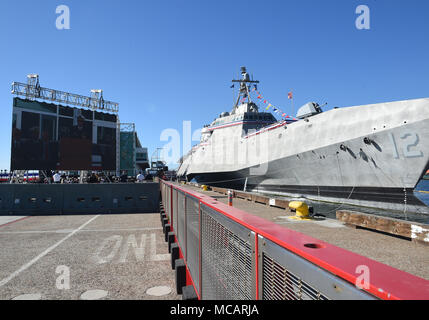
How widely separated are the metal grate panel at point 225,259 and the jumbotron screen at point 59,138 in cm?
3402

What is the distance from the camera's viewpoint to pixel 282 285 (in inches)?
54.7

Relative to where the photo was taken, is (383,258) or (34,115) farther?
(34,115)

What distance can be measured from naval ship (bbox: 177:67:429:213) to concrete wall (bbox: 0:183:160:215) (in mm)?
9478

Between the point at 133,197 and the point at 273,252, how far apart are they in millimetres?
14735

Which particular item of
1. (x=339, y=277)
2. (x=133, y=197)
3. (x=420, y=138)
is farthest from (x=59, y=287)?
(x=420, y=138)

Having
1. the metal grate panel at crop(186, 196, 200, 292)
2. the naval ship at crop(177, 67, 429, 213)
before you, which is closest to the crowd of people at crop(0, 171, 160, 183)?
the naval ship at crop(177, 67, 429, 213)

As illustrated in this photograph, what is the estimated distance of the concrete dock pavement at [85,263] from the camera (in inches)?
180

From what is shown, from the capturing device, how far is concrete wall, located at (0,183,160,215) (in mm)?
14078

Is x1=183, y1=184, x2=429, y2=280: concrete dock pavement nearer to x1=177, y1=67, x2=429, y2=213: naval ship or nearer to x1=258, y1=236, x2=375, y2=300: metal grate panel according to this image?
x1=258, y1=236, x2=375, y2=300: metal grate panel

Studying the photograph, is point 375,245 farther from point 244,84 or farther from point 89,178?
point 244,84

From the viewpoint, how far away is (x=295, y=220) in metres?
7.45

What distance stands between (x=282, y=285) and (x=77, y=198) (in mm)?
15789
